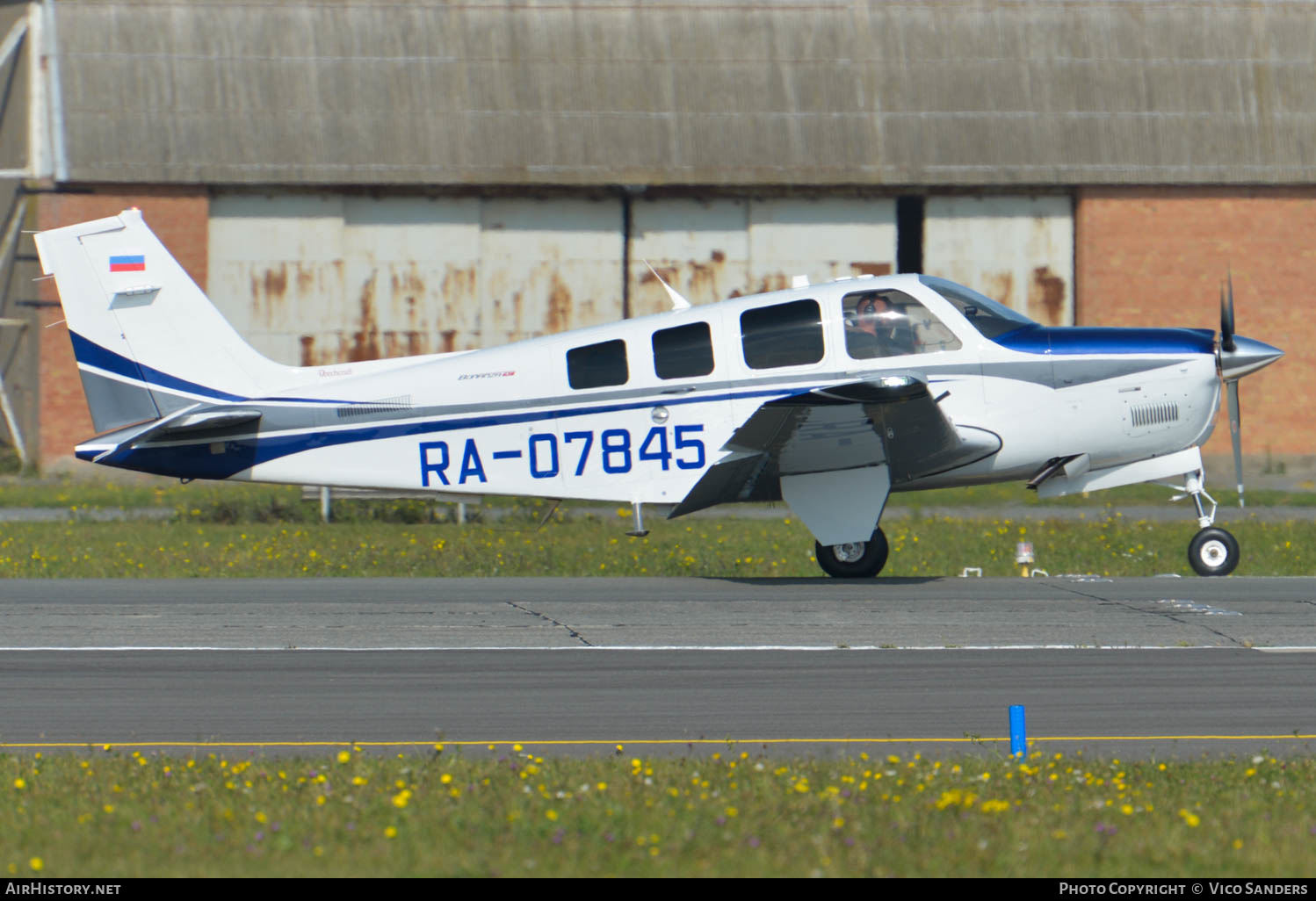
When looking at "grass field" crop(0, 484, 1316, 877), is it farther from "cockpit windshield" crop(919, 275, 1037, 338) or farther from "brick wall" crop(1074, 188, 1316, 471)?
"brick wall" crop(1074, 188, 1316, 471)

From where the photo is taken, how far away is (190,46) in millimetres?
28000

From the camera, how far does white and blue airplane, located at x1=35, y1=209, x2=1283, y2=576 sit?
13188 mm

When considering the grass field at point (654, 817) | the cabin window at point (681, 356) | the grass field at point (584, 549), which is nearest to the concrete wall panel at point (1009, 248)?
the grass field at point (584, 549)

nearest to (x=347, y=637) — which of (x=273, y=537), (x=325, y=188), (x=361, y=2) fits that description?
(x=273, y=537)

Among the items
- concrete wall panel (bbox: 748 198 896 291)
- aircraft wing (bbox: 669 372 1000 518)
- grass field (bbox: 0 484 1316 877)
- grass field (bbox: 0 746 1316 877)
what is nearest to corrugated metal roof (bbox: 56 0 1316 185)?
concrete wall panel (bbox: 748 198 896 291)

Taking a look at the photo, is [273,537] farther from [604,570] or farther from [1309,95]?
[1309,95]

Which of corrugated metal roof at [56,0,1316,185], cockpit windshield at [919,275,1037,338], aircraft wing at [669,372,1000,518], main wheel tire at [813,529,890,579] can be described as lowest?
main wheel tire at [813,529,890,579]

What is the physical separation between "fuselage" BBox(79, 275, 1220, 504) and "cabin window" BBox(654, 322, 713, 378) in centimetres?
2

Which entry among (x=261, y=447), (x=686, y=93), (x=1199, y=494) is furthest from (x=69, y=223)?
(x=1199, y=494)

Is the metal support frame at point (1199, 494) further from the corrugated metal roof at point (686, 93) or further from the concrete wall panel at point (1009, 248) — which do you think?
the corrugated metal roof at point (686, 93)

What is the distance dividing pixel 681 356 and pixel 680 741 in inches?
245

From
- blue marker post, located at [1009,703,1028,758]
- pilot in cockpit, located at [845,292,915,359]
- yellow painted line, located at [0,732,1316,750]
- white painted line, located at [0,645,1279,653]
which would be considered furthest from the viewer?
pilot in cockpit, located at [845,292,915,359]

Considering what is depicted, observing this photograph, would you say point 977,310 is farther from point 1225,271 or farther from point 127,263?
point 1225,271

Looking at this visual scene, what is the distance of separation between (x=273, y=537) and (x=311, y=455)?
5249mm
